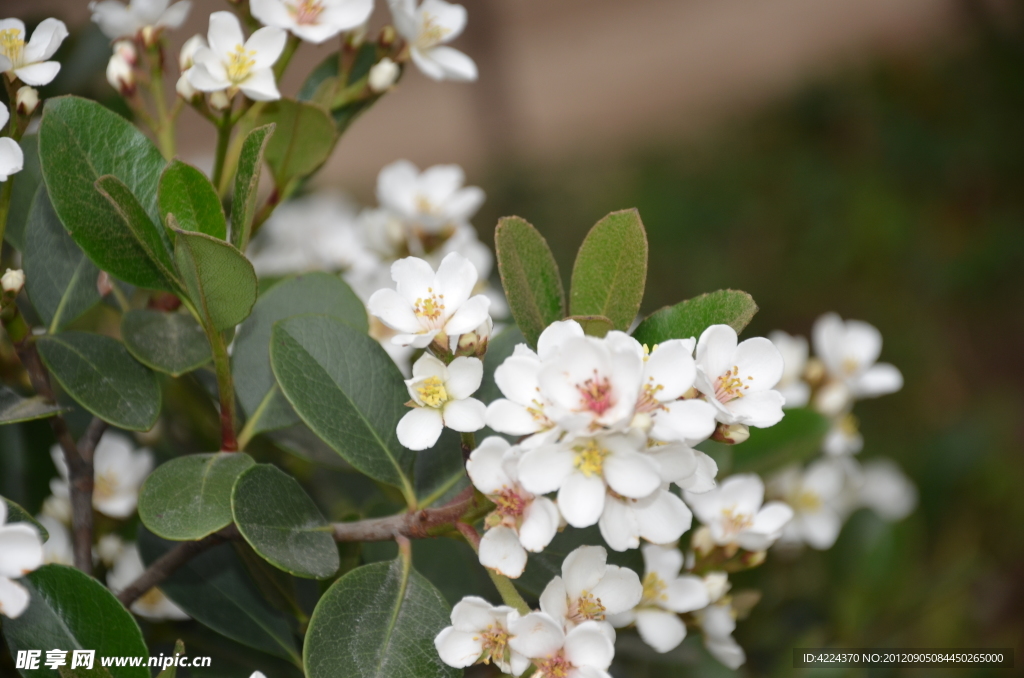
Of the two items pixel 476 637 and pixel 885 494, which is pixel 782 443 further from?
pixel 885 494

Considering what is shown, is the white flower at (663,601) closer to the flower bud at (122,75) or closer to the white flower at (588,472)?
the white flower at (588,472)

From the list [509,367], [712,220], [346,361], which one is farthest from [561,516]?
[712,220]

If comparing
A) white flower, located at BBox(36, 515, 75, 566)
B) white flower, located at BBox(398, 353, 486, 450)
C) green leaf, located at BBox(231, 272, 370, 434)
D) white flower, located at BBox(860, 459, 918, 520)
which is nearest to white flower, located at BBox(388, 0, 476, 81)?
green leaf, located at BBox(231, 272, 370, 434)

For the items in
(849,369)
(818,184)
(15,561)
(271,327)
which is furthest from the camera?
(818,184)

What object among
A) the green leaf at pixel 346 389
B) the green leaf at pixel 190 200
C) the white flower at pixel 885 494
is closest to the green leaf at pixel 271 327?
the green leaf at pixel 346 389

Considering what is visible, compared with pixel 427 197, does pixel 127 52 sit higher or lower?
higher

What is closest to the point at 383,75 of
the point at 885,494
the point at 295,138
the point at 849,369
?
the point at 295,138

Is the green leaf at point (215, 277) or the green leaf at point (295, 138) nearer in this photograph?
the green leaf at point (215, 277)

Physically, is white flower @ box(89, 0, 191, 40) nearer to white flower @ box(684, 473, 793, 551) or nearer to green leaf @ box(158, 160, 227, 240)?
green leaf @ box(158, 160, 227, 240)

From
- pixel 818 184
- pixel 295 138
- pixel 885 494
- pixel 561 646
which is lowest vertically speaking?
pixel 818 184
